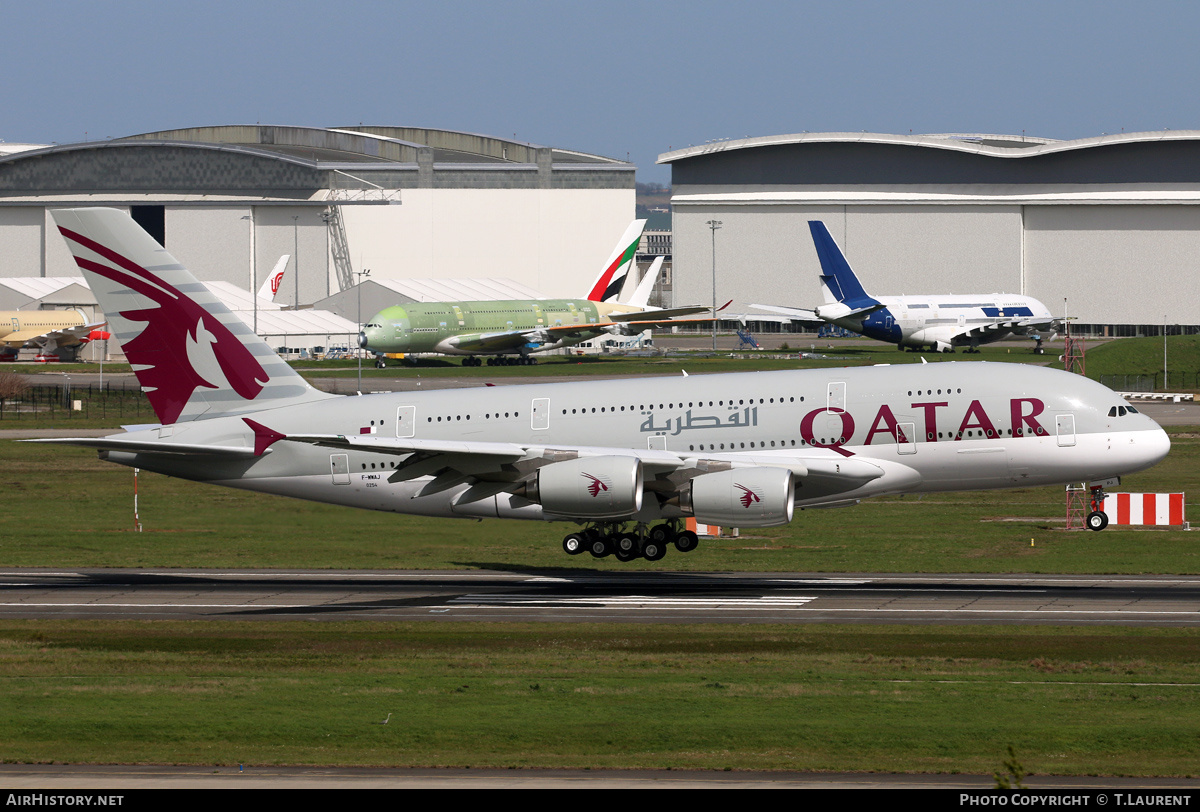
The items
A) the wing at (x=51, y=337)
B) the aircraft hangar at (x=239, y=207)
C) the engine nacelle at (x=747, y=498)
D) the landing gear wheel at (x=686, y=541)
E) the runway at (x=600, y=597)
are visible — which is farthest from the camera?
the aircraft hangar at (x=239, y=207)

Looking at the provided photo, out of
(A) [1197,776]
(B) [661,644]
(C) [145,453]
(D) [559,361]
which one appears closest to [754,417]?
(B) [661,644]

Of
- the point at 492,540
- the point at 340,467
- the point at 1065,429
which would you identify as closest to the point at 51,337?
the point at 340,467

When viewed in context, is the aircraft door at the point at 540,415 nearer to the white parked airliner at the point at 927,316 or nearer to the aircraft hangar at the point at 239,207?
the white parked airliner at the point at 927,316

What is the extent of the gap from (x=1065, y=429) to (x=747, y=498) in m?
10.1

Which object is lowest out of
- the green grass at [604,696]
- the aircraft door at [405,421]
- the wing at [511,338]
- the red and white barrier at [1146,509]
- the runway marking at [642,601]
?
the runway marking at [642,601]

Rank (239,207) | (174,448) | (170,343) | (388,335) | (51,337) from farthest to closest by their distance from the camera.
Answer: (239,207)
(51,337)
(388,335)
(170,343)
(174,448)

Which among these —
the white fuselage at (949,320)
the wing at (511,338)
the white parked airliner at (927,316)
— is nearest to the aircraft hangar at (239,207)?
the wing at (511,338)

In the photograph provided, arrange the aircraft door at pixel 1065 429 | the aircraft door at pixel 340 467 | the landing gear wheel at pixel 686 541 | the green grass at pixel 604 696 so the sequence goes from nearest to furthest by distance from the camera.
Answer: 1. the green grass at pixel 604 696
2. the aircraft door at pixel 1065 429
3. the landing gear wheel at pixel 686 541
4. the aircraft door at pixel 340 467

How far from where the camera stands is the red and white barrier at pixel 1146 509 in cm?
5816

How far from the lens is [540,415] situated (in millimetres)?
46719

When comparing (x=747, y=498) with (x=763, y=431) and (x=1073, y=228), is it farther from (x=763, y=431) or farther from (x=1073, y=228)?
(x=1073, y=228)

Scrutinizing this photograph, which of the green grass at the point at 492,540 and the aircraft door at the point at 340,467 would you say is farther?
the green grass at the point at 492,540

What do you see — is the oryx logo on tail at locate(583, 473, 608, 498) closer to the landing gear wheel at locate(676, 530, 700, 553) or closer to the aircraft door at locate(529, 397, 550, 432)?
the landing gear wheel at locate(676, 530, 700, 553)

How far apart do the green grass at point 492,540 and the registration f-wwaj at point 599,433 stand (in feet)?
7.84
